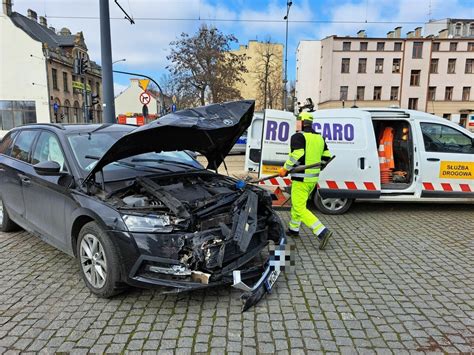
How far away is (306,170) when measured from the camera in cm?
493

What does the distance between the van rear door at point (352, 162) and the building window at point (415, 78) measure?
51.3 metres

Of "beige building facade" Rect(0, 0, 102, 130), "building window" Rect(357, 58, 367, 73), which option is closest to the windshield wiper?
"beige building facade" Rect(0, 0, 102, 130)

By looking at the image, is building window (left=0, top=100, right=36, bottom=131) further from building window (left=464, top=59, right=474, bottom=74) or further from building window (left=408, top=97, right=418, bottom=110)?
building window (left=464, top=59, right=474, bottom=74)

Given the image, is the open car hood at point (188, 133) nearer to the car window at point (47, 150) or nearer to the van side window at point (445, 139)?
the car window at point (47, 150)

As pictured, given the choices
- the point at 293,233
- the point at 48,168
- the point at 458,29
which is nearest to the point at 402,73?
the point at 458,29

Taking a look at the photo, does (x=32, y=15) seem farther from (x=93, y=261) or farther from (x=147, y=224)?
(x=147, y=224)

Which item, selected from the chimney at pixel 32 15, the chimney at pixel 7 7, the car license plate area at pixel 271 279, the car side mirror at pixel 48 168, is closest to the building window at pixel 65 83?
the chimney at pixel 7 7

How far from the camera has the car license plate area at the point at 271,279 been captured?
3472mm

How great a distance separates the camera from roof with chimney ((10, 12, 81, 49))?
140ft

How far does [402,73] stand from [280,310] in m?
54.9

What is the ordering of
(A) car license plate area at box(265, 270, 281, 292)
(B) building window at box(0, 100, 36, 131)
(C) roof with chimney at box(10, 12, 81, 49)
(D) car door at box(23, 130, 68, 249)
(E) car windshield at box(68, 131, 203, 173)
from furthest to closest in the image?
(C) roof with chimney at box(10, 12, 81, 49)
(B) building window at box(0, 100, 36, 131)
(E) car windshield at box(68, 131, 203, 173)
(D) car door at box(23, 130, 68, 249)
(A) car license plate area at box(265, 270, 281, 292)

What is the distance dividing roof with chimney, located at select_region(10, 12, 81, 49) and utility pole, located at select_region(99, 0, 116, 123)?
133 feet

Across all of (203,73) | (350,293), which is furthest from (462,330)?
(203,73)

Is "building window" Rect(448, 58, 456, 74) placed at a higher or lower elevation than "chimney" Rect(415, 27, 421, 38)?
lower
